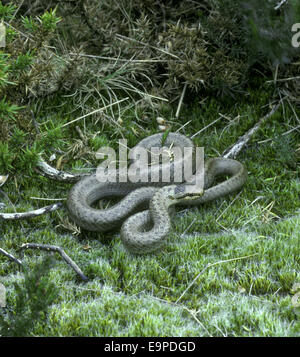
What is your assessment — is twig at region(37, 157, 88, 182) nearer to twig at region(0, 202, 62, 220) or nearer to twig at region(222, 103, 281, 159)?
twig at region(0, 202, 62, 220)

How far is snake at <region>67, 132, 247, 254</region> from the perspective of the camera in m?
4.83

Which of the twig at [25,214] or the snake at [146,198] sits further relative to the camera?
the twig at [25,214]

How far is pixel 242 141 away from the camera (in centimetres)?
615

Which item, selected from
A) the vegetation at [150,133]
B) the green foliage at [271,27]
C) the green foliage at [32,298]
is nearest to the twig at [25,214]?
the vegetation at [150,133]

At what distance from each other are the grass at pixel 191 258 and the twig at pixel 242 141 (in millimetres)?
80

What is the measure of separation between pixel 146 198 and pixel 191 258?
1243 mm

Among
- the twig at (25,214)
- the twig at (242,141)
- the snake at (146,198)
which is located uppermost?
the twig at (242,141)

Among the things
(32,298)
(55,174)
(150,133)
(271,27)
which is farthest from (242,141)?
(32,298)

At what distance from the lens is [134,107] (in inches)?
267

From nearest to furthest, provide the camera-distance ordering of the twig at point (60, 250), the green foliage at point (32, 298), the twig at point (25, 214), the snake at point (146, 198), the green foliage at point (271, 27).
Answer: the green foliage at point (32, 298)
the twig at point (60, 250)
the snake at point (146, 198)
the twig at point (25, 214)
the green foliage at point (271, 27)

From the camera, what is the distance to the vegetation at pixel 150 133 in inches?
154

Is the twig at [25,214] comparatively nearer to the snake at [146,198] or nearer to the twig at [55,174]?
the snake at [146,198]

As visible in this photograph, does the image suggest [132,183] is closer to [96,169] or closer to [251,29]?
[96,169]

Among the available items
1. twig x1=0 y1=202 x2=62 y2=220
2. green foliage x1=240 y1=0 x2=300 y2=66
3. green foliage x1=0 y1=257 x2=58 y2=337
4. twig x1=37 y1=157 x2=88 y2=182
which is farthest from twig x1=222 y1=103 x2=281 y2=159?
green foliage x1=0 y1=257 x2=58 y2=337
